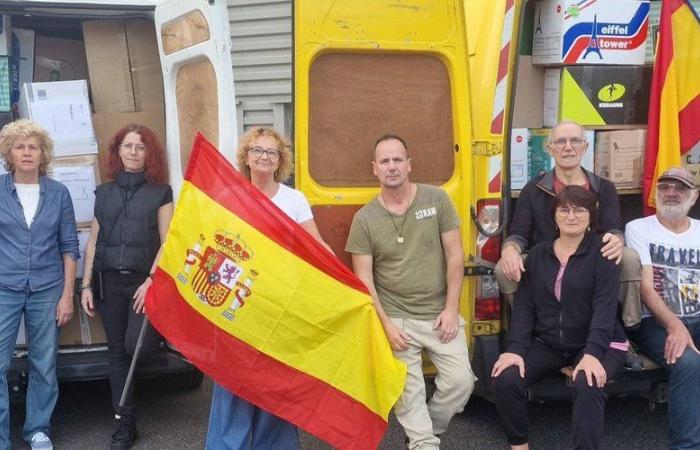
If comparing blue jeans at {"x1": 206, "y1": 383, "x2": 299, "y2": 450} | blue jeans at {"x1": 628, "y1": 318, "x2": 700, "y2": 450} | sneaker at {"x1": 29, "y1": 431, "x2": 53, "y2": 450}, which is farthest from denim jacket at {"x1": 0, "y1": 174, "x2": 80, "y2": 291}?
blue jeans at {"x1": 628, "y1": 318, "x2": 700, "y2": 450}

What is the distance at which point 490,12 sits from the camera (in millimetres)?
4133

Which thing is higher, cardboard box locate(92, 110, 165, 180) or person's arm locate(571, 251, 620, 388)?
cardboard box locate(92, 110, 165, 180)

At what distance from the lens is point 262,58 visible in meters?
8.59

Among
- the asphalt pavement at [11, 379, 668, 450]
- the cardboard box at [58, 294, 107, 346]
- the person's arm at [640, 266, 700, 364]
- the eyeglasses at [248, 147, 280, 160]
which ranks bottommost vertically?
the asphalt pavement at [11, 379, 668, 450]

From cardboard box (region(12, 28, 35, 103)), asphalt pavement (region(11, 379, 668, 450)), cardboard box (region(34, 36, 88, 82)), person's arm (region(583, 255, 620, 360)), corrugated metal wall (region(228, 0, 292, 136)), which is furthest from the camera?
corrugated metal wall (region(228, 0, 292, 136))

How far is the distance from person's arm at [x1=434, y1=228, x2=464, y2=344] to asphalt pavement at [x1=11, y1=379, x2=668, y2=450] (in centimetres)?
88

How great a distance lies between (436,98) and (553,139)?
636 millimetres

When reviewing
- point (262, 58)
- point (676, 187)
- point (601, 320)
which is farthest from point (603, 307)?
point (262, 58)

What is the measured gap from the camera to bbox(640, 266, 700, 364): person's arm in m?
3.71

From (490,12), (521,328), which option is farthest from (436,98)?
(521,328)

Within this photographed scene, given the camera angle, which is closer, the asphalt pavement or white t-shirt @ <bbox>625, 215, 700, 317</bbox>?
white t-shirt @ <bbox>625, 215, 700, 317</bbox>

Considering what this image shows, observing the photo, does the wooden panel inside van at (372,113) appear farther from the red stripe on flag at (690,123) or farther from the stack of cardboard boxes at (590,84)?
the red stripe on flag at (690,123)

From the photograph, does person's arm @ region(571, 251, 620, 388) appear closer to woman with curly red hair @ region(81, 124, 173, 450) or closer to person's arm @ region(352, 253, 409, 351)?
person's arm @ region(352, 253, 409, 351)

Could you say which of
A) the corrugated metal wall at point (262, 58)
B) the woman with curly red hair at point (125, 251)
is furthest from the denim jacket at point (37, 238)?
the corrugated metal wall at point (262, 58)
